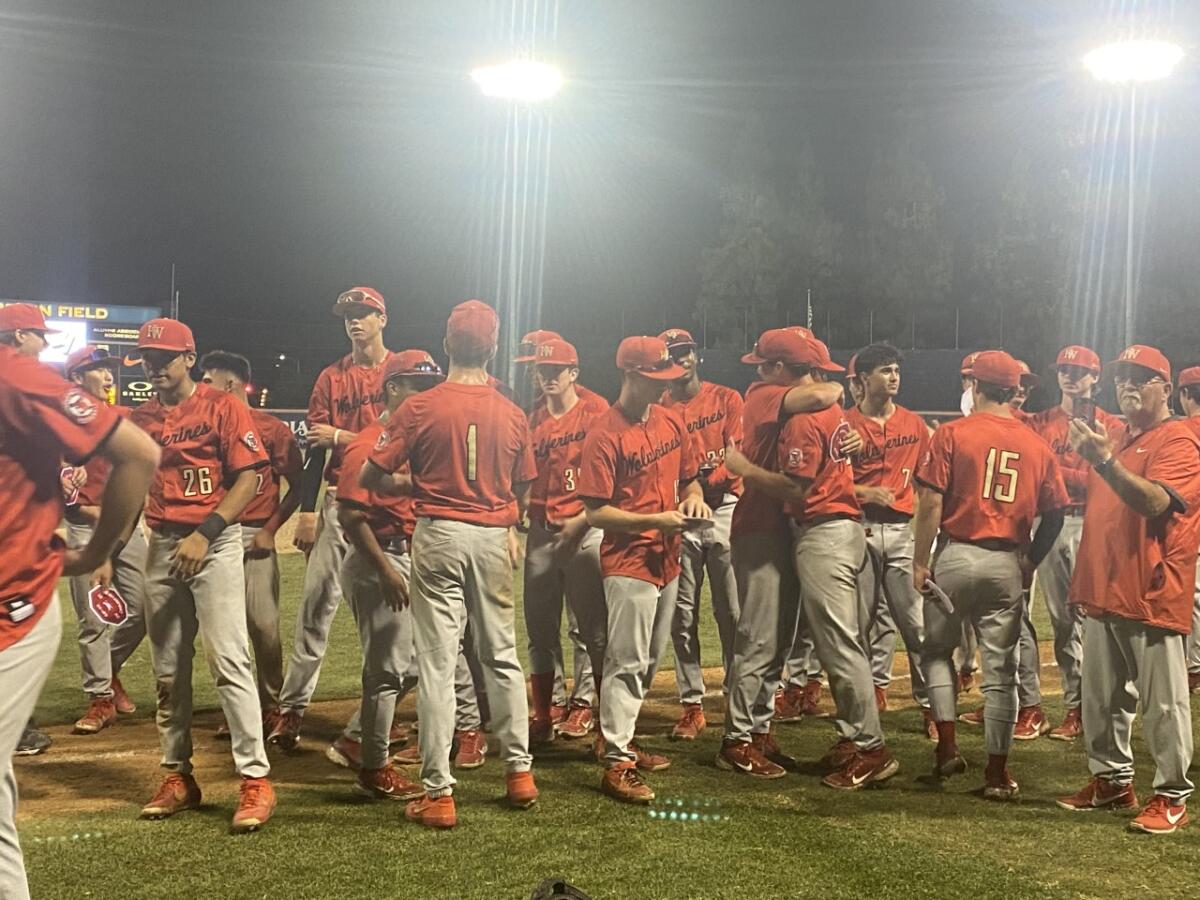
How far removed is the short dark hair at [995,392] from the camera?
4.99m

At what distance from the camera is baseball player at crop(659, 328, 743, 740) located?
20.2 feet

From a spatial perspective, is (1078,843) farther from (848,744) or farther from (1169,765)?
(848,744)

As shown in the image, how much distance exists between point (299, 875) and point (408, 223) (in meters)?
33.2

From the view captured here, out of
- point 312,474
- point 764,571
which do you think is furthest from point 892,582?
point 312,474

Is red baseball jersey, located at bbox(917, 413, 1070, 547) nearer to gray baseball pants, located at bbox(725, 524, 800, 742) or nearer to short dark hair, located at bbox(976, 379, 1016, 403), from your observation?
short dark hair, located at bbox(976, 379, 1016, 403)

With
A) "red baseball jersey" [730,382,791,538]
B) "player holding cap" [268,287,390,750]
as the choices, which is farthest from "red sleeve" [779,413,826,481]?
"player holding cap" [268,287,390,750]

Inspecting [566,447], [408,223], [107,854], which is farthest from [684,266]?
[107,854]

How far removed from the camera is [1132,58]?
58.0 feet

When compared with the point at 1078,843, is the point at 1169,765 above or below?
above

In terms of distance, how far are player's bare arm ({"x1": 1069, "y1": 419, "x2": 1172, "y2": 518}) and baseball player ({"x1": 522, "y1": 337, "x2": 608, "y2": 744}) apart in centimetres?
246

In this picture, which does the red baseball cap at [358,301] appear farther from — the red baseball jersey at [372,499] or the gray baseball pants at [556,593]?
the gray baseball pants at [556,593]

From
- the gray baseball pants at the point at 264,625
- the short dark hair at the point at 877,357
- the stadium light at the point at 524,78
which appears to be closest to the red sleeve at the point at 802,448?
the short dark hair at the point at 877,357

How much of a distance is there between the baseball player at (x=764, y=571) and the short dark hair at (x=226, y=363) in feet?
9.86

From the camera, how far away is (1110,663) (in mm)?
4578
